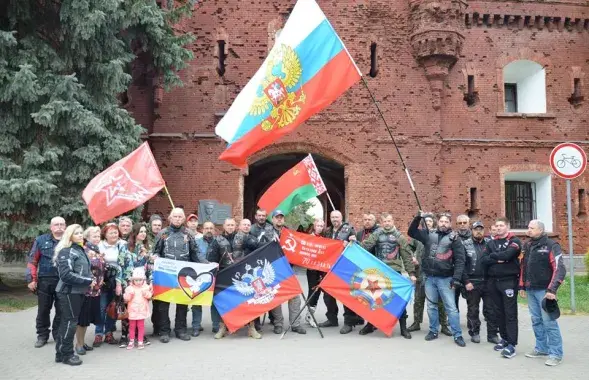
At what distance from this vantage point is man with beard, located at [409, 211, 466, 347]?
25.6 feet

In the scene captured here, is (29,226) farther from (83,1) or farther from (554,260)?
(554,260)

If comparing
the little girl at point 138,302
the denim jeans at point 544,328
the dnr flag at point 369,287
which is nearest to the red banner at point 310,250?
the dnr flag at point 369,287

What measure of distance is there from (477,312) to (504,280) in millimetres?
1192

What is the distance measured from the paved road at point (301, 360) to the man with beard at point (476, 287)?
0.30 meters

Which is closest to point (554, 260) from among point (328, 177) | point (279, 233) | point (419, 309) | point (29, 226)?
point (419, 309)

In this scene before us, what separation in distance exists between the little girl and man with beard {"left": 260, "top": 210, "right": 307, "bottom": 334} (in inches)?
83.7

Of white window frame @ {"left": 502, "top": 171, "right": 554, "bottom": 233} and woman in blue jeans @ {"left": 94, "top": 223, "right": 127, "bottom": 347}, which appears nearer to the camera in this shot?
woman in blue jeans @ {"left": 94, "top": 223, "right": 127, "bottom": 347}

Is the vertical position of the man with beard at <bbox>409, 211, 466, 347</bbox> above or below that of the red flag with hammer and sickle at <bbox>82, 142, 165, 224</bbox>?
below

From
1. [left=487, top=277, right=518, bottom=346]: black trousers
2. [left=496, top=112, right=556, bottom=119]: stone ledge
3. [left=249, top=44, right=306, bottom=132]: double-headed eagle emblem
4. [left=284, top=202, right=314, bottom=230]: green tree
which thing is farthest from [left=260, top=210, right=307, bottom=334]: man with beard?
[left=284, top=202, right=314, bottom=230]: green tree

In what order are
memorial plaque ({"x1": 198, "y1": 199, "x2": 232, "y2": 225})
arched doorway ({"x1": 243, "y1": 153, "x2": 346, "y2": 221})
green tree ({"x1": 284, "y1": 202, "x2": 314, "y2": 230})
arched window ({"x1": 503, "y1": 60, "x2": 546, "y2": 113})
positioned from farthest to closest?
1. green tree ({"x1": 284, "y1": 202, "x2": 314, "y2": 230})
2. arched doorway ({"x1": 243, "y1": 153, "x2": 346, "y2": 221})
3. arched window ({"x1": 503, "y1": 60, "x2": 546, "y2": 113})
4. memorial plaque ({"x1": 198, "y1": 199, "x2": 232, "y2": 225})

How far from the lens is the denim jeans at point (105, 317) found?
299 inches

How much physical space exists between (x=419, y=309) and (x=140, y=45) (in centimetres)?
1101

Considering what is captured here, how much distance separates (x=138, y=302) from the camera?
743 centimetres

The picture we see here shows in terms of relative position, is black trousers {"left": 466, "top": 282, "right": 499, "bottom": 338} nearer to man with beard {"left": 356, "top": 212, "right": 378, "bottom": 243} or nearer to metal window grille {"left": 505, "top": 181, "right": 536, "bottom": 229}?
man with beard {"left": 356, "top": 212, "right": 378, "bottom": 243}
